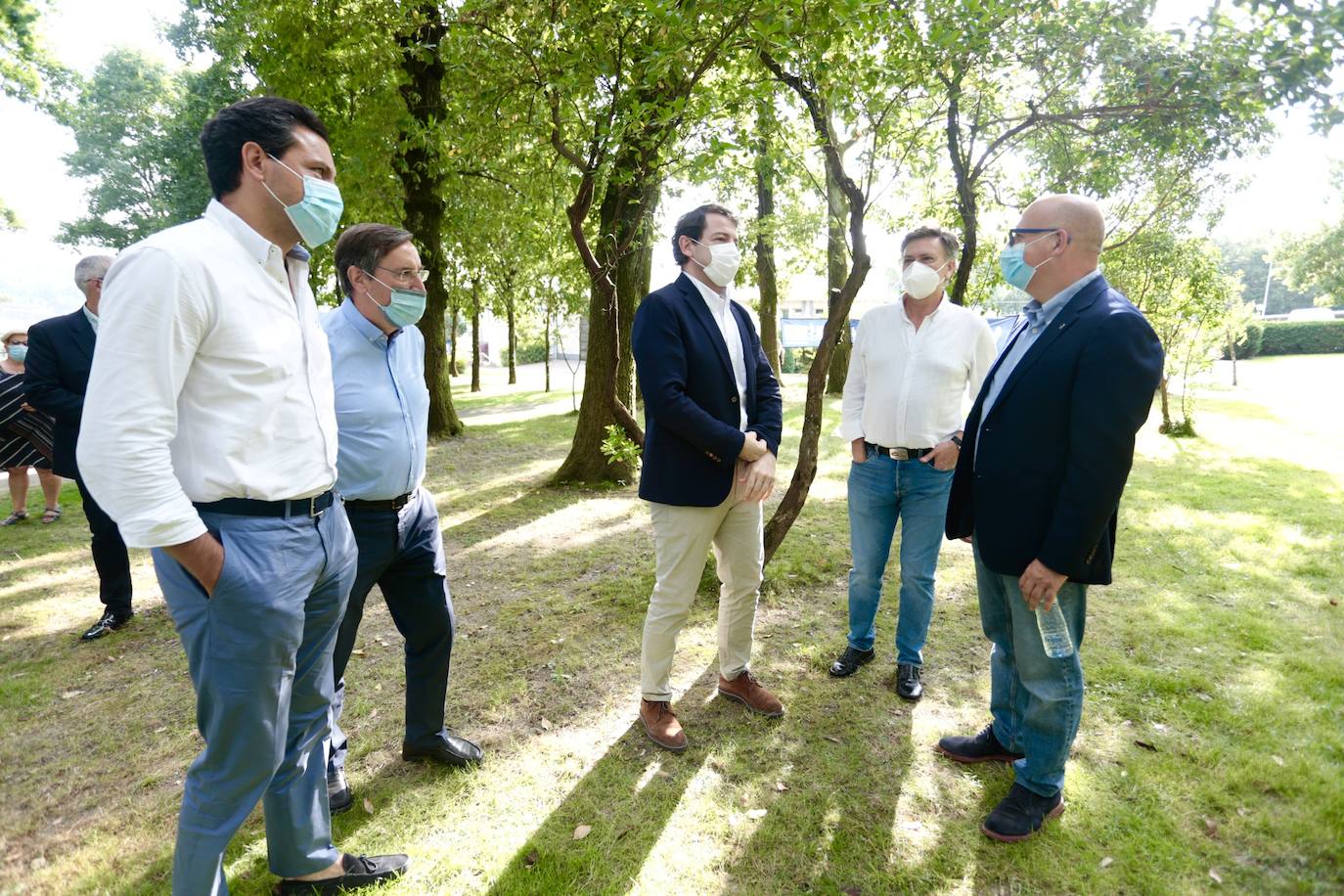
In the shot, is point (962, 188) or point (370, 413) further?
point (962, 188)

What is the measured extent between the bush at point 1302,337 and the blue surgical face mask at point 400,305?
49831 mm

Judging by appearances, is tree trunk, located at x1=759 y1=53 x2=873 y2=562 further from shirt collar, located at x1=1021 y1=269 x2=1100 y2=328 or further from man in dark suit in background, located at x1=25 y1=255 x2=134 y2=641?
man in dark suit in background, located at x1=25 y1=255 x2=134 y2=641

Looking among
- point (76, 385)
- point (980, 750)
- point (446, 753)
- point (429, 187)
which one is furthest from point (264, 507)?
point (429, 187)

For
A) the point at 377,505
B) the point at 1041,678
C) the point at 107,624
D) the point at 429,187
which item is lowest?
the point at 107,624

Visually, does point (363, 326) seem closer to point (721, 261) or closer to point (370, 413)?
point (370, 413)

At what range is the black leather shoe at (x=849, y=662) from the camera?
4.14m

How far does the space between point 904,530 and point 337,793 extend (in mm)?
3066

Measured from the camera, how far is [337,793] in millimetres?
3000

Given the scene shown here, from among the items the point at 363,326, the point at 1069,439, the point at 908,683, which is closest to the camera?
the point at 1069,439

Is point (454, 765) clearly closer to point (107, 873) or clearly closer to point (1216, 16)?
point (107, 873)

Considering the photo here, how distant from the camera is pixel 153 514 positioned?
66.0 inches

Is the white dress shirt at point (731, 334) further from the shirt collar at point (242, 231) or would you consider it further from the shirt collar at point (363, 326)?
the shirt collar at point (242, 231)

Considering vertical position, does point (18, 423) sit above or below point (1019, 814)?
above

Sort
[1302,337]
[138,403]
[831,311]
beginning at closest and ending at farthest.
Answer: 1. [138,403]
2. [831,311]
3. [1302,337]
